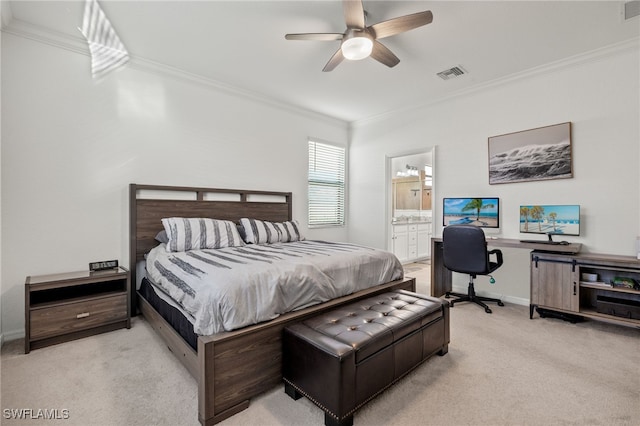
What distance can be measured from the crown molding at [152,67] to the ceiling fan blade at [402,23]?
2.28m

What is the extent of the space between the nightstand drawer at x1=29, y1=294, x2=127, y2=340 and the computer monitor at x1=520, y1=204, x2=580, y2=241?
4398 mm

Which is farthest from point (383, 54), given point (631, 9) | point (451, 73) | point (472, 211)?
point (472, 211)

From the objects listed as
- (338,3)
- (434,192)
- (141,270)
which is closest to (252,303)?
(141,270)

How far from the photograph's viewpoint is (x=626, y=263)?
2.53 meters

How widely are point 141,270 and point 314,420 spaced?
2.56m

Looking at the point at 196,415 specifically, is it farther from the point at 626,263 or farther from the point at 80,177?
the point at 626,263

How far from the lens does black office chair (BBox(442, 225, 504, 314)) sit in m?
3.20

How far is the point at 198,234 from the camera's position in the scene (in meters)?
3.10

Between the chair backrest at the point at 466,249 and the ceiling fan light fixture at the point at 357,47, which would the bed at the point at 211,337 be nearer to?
the chair backrest at the point at 466,249

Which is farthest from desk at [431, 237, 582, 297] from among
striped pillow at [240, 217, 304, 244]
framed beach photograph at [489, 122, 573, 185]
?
striped pillow at [240, 217, 304, 244]

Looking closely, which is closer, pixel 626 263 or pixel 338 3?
pixel 338 3

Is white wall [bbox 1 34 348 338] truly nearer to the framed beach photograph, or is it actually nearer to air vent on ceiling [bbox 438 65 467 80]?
air vent on ceiling [bbox 438 65 467 80]

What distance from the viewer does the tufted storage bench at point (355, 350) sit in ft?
4.86

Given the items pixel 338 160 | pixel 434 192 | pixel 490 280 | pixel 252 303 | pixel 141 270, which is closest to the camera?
pixel 252 303
